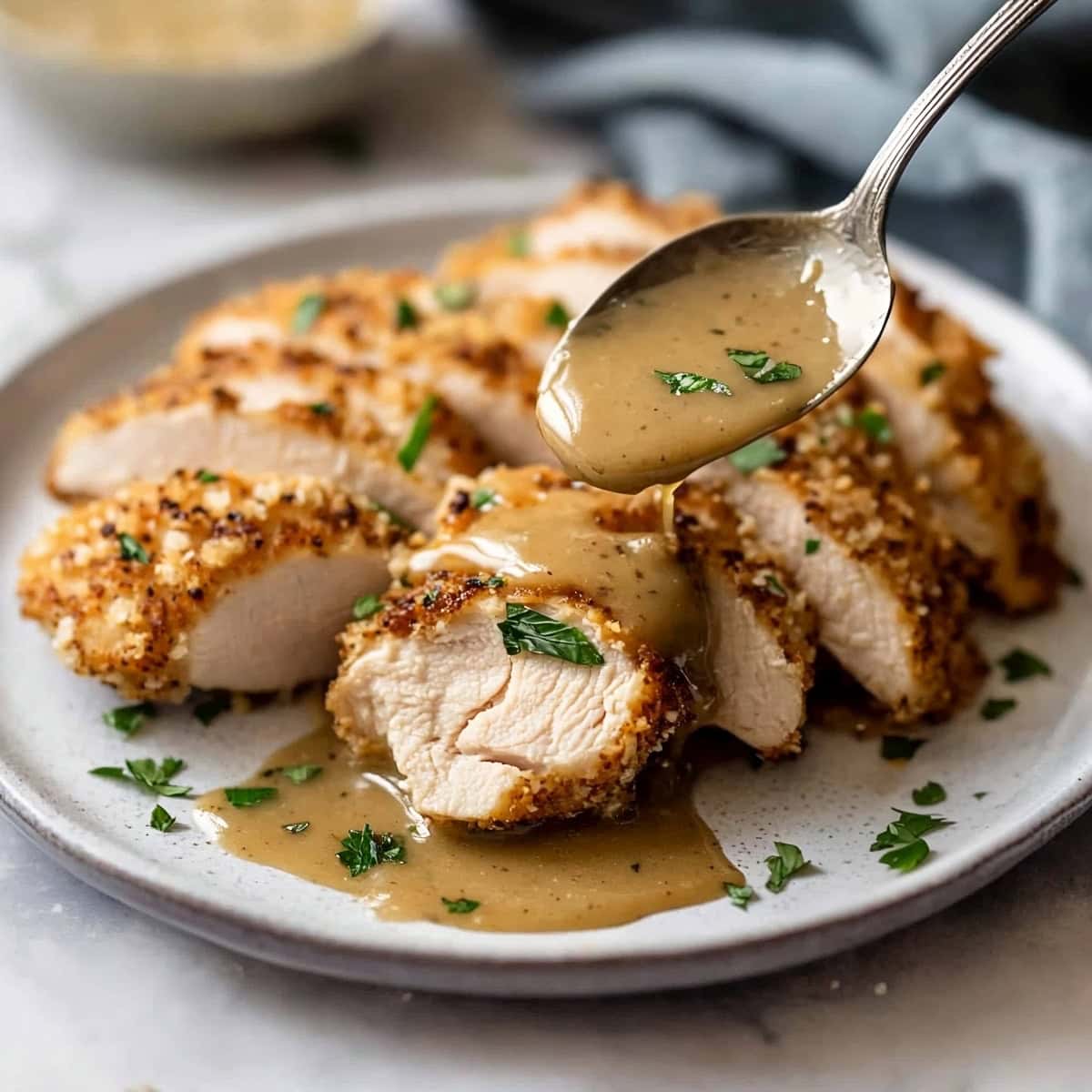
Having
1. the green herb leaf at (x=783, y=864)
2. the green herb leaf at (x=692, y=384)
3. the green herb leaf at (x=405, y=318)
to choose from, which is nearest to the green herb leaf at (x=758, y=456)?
the green herb leaf at (x=692, y=384)

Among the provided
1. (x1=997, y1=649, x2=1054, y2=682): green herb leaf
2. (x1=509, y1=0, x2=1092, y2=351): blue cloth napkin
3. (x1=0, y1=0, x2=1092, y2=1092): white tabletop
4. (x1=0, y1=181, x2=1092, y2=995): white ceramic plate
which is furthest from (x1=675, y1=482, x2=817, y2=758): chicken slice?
(x1=509, y1=0, x2=1092, y2=351): blue cloth napkin

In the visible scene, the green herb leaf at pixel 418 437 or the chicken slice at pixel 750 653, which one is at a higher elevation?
the green herb leaf at pixel 418 437

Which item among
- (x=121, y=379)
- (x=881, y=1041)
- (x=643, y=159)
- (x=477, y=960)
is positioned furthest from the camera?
(x=643, y=159)

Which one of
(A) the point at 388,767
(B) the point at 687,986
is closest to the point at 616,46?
(A) the point at 388,767

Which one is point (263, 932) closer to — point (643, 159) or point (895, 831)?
point (895, 831)

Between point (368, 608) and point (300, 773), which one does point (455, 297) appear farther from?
point (300, 773)

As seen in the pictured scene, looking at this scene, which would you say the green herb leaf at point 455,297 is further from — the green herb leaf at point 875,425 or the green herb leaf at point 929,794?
the green herb leaf at point 929,794
